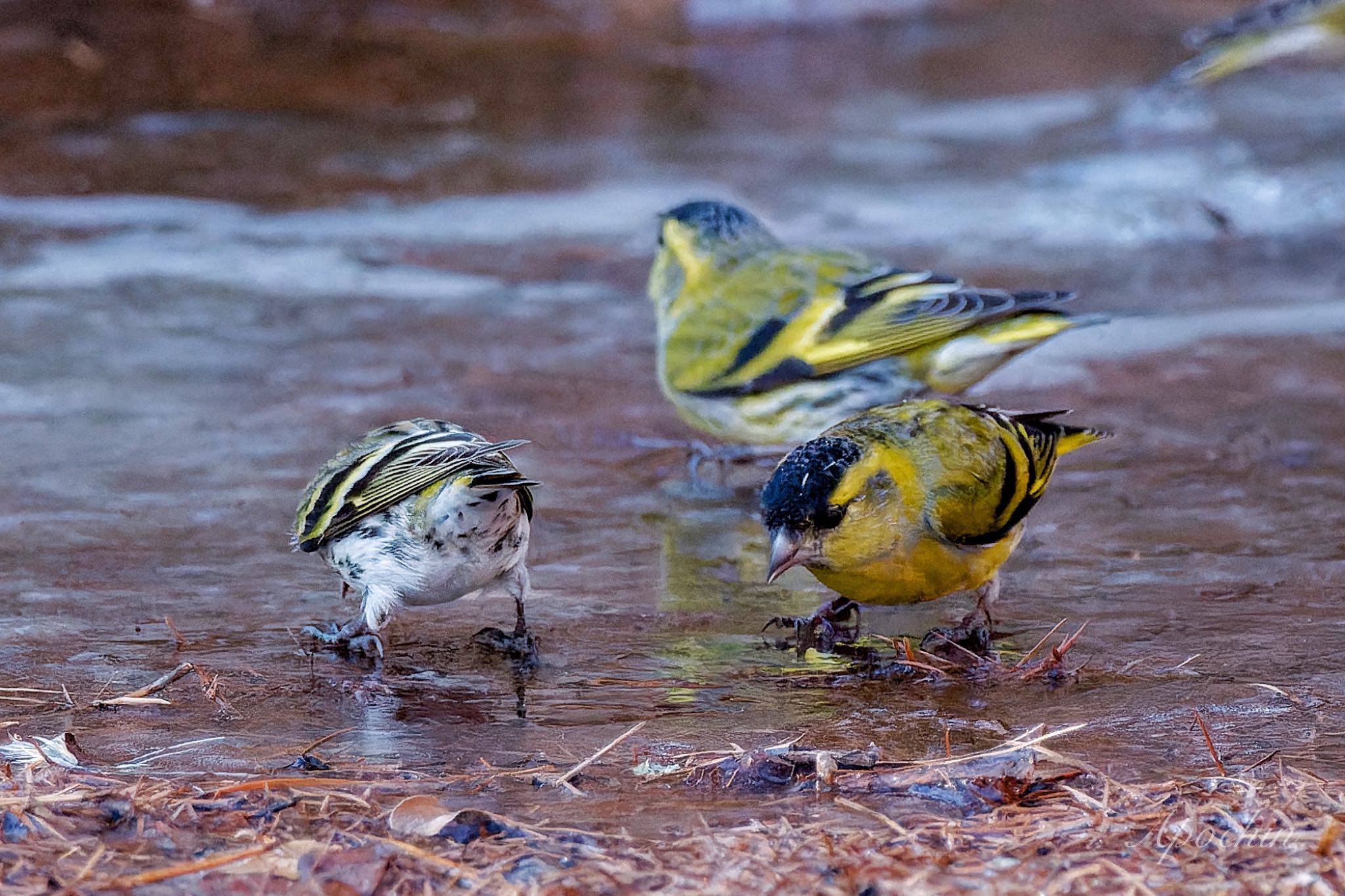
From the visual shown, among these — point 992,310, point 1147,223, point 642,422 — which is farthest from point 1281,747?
point 1147,223

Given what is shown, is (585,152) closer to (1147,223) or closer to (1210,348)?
(1147,223)

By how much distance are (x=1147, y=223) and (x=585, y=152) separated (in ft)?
13.7

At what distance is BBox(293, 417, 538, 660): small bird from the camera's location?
4477mm

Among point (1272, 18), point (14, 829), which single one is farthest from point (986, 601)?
point (1272, 18)

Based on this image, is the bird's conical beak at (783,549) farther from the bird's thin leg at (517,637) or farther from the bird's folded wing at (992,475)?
the bird's thin leg at (517,637)

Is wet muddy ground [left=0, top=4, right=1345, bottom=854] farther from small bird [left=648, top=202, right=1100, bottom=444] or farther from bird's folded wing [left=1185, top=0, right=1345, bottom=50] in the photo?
bird's folded wing [left=1185, top=0, right=1345, bottom=50]

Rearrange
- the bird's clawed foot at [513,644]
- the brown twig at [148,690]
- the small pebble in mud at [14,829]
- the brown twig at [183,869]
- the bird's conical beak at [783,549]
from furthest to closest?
the bird's clawed foot at [513,644] < the bird's conical beak at [783,549] < the brown twig at [148,690] < the small pebble in mud at [14,829] < the brown twig at [183,869]

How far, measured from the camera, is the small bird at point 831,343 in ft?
20.7

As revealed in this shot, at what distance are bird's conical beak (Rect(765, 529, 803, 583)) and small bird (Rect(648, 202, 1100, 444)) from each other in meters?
2.12

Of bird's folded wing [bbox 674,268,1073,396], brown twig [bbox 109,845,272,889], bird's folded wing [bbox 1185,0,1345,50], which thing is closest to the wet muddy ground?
bird's folded wing [bbox 674,268,1073,396]

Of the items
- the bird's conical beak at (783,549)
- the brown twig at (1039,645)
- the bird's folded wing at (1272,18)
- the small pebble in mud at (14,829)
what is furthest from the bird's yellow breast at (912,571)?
the bird's folded wing at (1272,18)

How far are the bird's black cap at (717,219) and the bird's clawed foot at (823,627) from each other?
2.95m

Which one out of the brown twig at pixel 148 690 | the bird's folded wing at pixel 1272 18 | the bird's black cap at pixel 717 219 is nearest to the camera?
the brown twig at pixel 148 690

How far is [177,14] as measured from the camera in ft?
51.7
